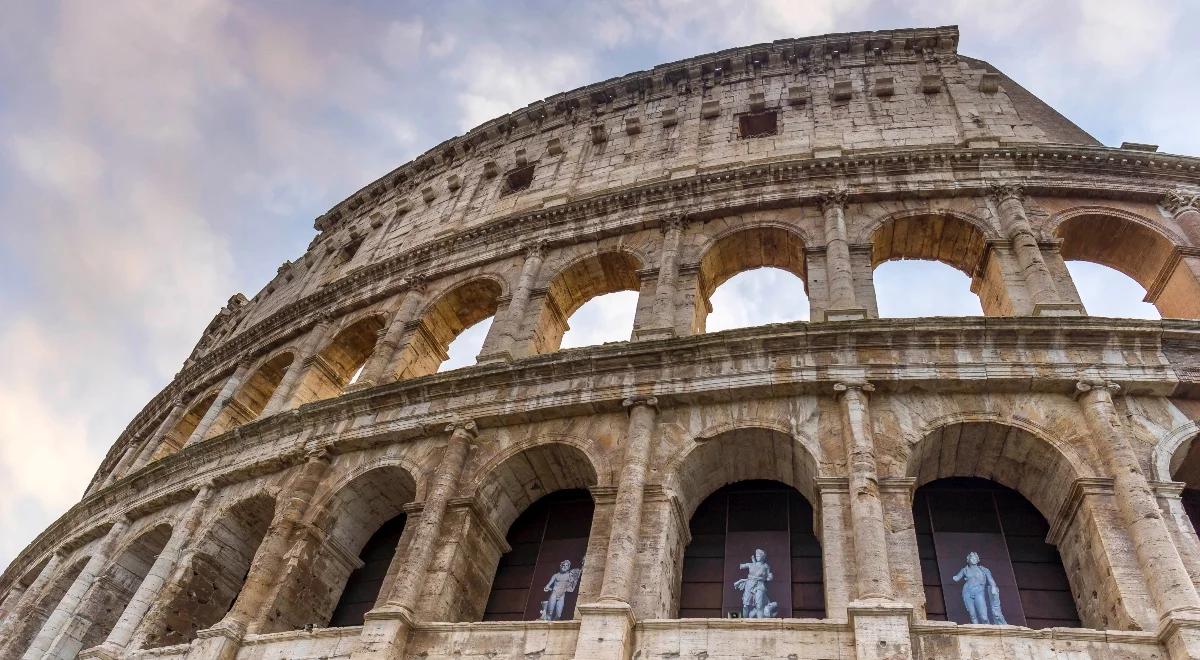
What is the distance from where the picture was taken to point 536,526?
37.0 ft

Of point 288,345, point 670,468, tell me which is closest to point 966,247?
point 670,468

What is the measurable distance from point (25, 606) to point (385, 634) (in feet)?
34.7

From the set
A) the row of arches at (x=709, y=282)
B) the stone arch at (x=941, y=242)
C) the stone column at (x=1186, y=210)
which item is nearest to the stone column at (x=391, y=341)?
the row of arches at (x=709, y=282)

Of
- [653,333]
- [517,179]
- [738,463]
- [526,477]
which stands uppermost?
[517,179]

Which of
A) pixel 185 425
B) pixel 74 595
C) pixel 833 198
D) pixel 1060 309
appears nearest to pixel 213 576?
pixel 74 595

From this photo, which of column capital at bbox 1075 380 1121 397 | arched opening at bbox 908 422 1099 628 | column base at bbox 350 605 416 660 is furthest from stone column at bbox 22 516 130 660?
column capital at bbox 1075 380 1121 397

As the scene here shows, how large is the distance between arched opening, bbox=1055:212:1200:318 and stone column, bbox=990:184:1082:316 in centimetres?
82

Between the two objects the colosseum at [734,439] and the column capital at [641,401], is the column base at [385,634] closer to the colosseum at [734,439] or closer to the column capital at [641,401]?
the colosseum at [734,439]

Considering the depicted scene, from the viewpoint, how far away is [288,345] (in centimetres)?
1770

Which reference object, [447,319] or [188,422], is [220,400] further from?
[447,319]

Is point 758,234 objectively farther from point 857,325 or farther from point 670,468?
point 670,468

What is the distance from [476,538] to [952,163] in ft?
32.9

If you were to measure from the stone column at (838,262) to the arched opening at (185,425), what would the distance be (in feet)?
46.5

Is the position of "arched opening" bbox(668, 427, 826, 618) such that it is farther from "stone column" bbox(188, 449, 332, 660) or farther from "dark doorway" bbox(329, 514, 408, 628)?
"stone column" bbox(188, 449, 332, 660)
